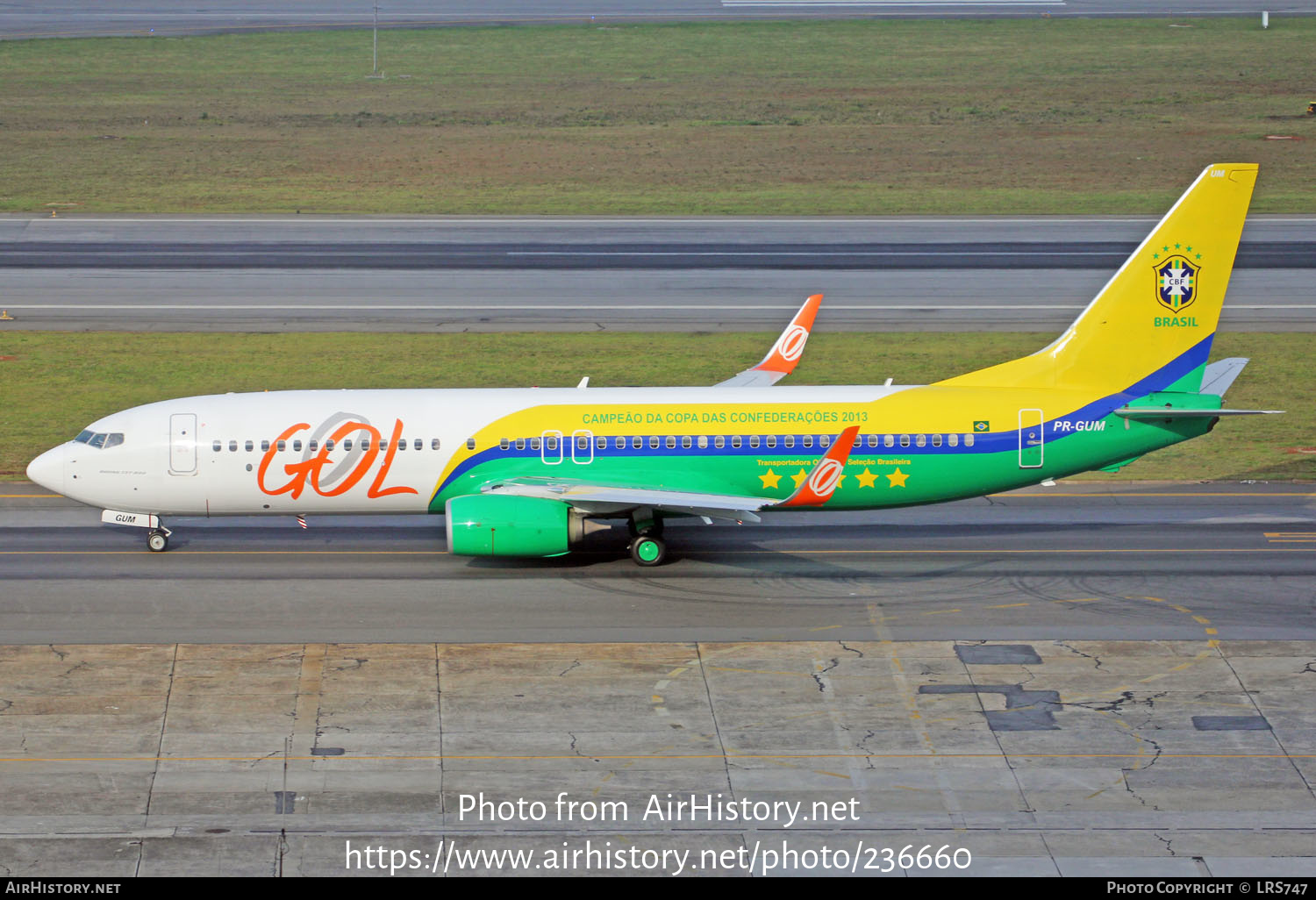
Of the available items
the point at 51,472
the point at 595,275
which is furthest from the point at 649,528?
the point at 595,275

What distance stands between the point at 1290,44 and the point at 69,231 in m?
97.9

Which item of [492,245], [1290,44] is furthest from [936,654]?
[1290,44]

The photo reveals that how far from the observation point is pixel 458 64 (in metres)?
124

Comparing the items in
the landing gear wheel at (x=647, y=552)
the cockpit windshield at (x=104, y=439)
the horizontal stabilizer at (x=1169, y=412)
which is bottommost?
the landing gear wheel at (x=647, y=552)

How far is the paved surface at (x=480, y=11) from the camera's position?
468 ft

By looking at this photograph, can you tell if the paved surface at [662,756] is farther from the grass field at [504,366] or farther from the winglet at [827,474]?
the grass field at [504,366]

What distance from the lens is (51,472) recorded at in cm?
3644

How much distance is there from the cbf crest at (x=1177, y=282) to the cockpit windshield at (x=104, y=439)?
991 inches

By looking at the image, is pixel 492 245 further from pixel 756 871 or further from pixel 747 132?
pixel 756 871

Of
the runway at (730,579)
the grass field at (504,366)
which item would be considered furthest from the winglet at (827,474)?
the grass field at (504,366)

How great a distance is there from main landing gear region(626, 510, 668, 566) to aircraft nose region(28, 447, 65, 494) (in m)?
13.7

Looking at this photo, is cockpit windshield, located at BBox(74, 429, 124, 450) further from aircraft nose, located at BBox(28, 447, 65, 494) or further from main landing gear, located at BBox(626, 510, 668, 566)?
main landing gear, located at BBox(626, 510, 668, 566)

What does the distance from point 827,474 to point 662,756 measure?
32.2 feet

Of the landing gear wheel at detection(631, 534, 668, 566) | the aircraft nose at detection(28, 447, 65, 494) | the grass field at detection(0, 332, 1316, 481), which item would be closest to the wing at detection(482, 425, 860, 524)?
the landing gear wheel at detection(631, 534, 668, 566)
